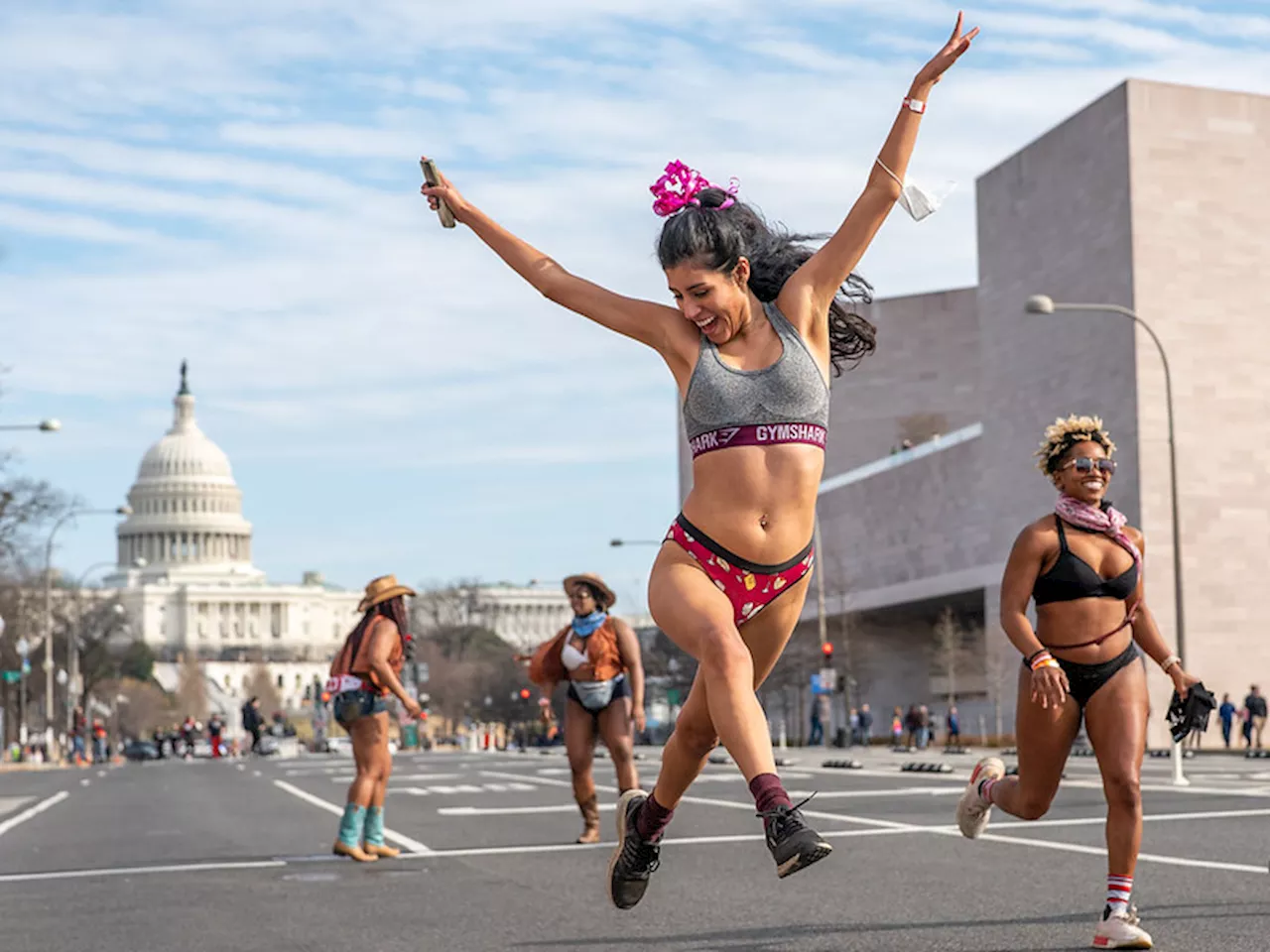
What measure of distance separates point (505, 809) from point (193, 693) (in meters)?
145

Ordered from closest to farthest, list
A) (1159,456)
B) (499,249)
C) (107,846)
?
1. (499,249)
2. (107,846)
3. (1159,456)

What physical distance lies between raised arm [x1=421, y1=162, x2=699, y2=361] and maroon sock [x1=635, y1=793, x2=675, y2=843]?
4.40 feet

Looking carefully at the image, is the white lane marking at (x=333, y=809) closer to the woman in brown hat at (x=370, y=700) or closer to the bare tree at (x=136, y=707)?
the woman in brown hat at (x=370, y=700)

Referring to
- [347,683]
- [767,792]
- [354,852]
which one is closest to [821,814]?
[354,852]

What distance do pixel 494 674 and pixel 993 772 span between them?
117 metres

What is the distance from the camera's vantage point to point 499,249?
6.30m

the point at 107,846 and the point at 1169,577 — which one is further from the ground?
the point at 1169,577

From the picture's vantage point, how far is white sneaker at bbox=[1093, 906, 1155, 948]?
23.9 feet

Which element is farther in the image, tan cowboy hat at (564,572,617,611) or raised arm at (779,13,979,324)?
tan cowboy hat at (564,572,617,611)

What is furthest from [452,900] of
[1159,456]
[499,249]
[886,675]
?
[886,675]

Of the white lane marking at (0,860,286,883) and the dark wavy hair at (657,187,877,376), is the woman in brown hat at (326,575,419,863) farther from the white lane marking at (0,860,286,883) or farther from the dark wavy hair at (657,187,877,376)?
the dark wavy hair at (657,187,877,376)

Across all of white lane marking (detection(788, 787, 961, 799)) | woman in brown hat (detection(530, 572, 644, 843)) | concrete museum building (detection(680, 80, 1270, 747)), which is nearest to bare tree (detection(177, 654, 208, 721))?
concrete museum building (detection(680, 80, 1270, 747))

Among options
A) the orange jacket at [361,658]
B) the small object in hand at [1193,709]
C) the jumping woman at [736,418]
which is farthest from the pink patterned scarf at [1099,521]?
the orange jacket at [361,658]

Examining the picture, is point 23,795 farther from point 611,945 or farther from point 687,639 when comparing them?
point 687,639
